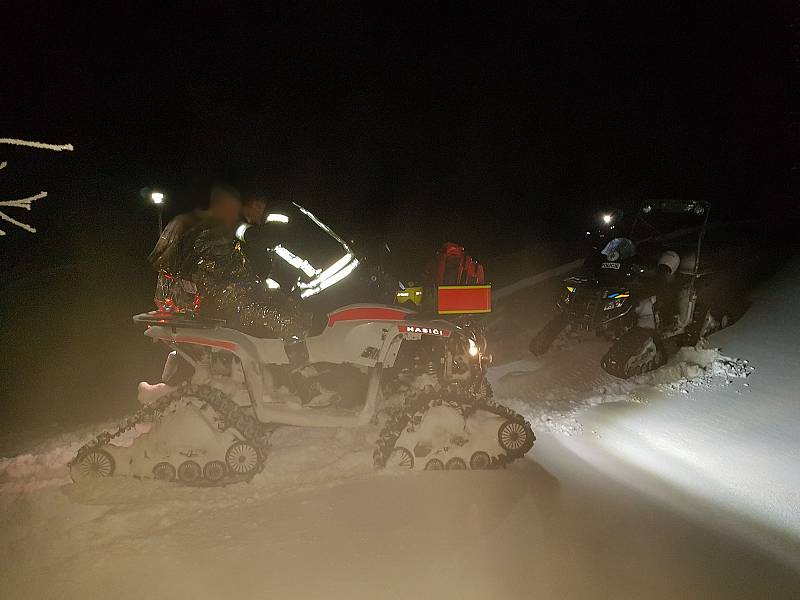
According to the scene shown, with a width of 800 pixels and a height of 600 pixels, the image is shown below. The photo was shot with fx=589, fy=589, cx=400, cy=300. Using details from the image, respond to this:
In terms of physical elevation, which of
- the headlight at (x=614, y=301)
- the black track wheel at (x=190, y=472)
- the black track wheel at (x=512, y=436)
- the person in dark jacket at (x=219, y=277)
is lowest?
the black track wheel at (x=190, y=472)

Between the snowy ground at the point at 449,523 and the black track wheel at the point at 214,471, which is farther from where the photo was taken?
the black track wheel at the point at 214,471

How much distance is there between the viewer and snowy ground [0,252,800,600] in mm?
3221

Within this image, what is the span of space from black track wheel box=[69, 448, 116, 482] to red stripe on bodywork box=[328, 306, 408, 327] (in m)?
2.01

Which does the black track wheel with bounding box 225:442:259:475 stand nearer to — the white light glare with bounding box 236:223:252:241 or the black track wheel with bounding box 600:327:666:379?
the white light glare with bounding box 236:223:252:241

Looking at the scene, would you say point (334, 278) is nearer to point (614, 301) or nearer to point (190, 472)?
point (190, 472)

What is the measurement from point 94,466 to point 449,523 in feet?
9.01

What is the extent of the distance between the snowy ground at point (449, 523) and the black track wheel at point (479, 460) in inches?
3.5

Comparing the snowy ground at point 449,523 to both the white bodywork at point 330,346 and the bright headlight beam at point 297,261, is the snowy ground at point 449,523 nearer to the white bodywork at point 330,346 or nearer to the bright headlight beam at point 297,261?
the white bodywork at point 330,346

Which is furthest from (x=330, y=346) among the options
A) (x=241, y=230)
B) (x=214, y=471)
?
(x=214, y=471)

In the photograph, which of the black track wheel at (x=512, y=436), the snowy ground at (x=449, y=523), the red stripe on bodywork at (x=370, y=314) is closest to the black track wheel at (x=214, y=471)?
the snowy ground at (x=449, y=523)

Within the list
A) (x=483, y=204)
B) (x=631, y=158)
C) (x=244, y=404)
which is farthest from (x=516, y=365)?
(x=631, y=158)

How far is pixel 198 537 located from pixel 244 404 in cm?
151

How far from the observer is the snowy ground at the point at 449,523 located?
10.6ft

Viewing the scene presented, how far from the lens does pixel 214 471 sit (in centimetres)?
454
